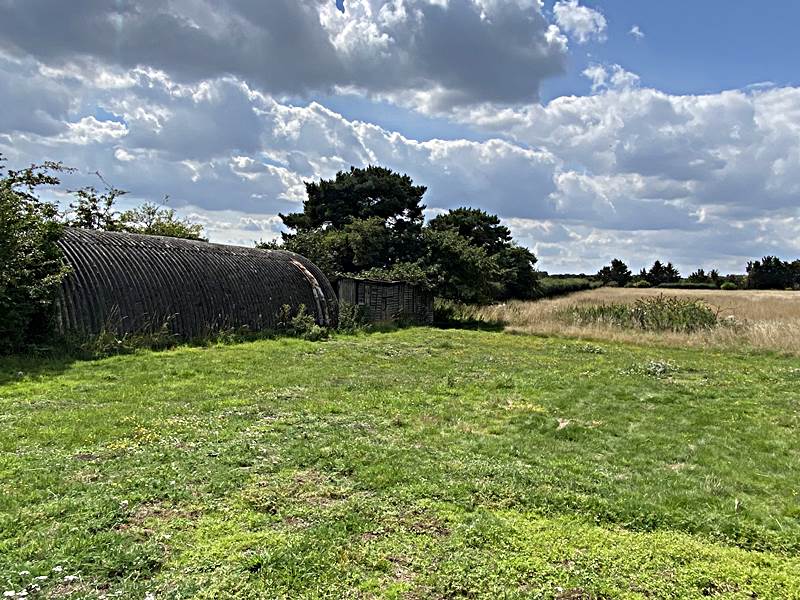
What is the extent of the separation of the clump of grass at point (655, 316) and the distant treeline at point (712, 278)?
126 feet

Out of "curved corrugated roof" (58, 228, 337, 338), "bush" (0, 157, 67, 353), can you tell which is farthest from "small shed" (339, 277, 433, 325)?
"bush" (0, 157, 67, 353)

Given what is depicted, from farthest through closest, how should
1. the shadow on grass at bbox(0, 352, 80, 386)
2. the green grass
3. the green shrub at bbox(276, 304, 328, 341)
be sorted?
the green shrub at bbox(276, 304, 328, 341), the shadow on grass at bbox(0, 352, 80, 386), the green grass

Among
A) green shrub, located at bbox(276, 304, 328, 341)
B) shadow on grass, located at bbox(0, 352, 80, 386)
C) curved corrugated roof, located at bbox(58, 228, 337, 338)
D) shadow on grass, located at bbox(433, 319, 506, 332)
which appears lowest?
shadow on grass, located at bbox(433, 319, 506, 332)

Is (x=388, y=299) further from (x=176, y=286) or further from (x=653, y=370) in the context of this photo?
(x=653, y=370)

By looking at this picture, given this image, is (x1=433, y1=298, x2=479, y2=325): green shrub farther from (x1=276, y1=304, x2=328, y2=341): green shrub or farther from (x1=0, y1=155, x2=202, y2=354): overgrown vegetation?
(x1=0, y1=155, x2=202, y2=354): overgrown vegetation

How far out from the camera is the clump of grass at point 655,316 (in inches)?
822

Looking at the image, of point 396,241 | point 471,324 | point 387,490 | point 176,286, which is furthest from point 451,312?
point 387,490

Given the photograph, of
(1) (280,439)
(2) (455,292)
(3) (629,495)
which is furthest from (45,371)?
(2) (455,292)

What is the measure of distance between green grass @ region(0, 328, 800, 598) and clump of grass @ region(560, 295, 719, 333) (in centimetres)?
1234

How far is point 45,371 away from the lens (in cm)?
938

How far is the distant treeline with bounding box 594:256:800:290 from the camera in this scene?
53.8 meters

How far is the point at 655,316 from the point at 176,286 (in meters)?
17.2

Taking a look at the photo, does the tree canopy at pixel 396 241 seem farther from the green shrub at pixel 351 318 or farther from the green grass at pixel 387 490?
the green grass at pixel 387 490

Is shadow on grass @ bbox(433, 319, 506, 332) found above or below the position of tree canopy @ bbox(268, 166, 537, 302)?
below
